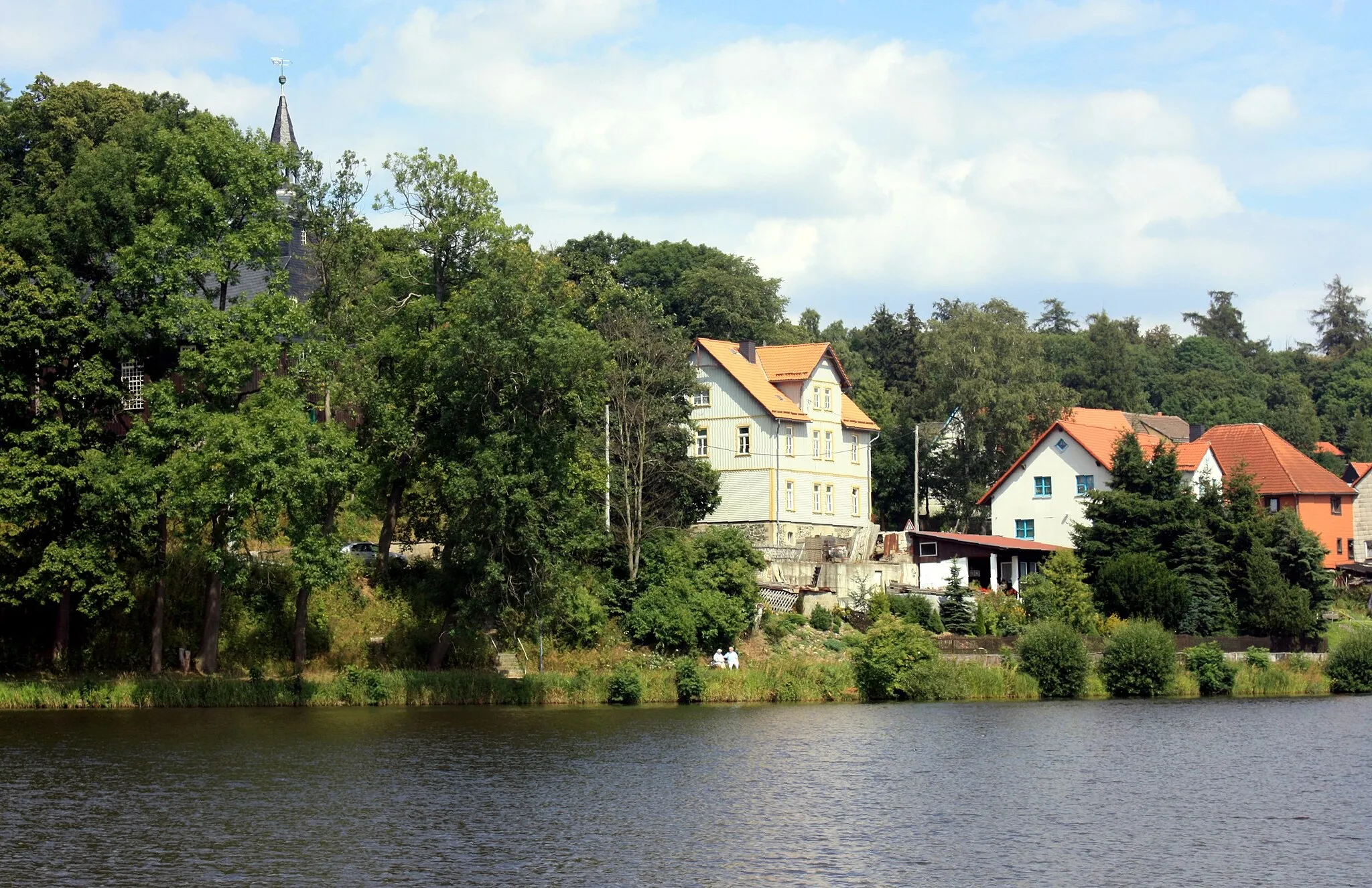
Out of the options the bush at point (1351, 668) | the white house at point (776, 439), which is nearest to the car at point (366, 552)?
the white house at point (776, 439)

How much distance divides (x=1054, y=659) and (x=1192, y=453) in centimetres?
Answer: 3433

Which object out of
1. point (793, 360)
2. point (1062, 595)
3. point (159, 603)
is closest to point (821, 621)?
point (1062, 595)

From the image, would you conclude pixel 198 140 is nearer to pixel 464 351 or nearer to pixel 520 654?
pixel 464 351

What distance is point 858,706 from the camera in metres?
47.1

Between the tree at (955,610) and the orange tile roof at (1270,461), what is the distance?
29579 millimetres

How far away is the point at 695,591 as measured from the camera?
174ft

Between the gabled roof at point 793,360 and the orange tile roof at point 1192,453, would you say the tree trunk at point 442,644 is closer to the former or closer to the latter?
the gabled roof at point 793,360

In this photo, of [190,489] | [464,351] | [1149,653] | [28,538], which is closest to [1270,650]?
[1149,653]

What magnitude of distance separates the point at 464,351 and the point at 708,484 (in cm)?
1858

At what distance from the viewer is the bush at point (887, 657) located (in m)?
48.6

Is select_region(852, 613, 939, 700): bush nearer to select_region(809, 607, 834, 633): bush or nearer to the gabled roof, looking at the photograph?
select_region(809, 607, 834, 633): bush

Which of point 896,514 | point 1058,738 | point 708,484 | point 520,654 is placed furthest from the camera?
point 896,514

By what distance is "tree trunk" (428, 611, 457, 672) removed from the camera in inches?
1895

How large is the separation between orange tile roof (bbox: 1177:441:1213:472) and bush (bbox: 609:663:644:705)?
140ft
